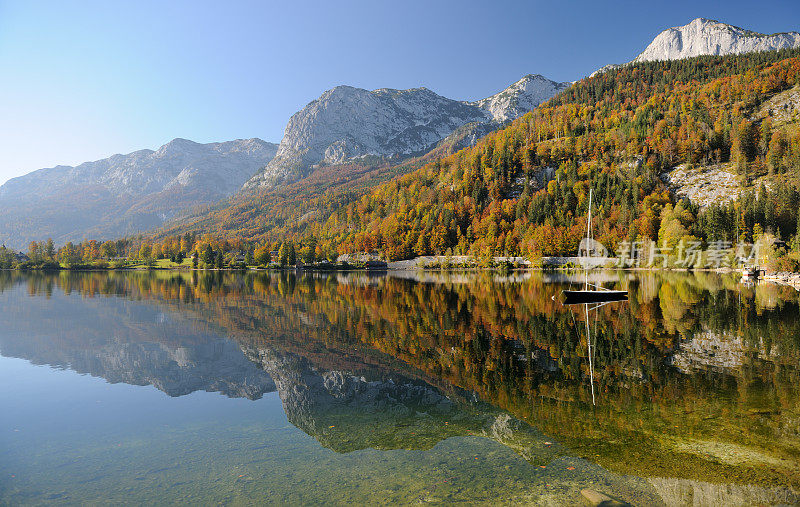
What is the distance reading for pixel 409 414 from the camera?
11.0 metres

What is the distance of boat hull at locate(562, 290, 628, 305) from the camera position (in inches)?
1308

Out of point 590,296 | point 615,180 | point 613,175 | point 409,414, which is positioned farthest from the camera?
point 613,175

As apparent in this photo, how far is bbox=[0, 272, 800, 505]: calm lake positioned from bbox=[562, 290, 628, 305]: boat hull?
32.7 ft

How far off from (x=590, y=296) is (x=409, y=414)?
28992 millimetres

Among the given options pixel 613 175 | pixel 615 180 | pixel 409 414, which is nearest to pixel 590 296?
pixel 409 414

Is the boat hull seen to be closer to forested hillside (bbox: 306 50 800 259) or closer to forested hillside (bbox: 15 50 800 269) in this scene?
forested hillside (bbox: 15 50 800 269)

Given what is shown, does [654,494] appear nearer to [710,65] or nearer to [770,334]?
[770,334]

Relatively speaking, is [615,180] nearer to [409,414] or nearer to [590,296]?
[590,296]

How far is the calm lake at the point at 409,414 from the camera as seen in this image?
7.29 meters

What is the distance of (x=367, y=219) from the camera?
19075 centimetres

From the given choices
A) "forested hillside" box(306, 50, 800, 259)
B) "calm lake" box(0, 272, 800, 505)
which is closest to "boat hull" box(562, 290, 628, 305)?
"calm lake" box(0, 272, 800, 505)

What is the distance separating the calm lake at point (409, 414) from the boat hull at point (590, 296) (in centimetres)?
997

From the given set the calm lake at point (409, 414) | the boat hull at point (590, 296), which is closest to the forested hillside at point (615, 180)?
the boat hull at point (590, 296)

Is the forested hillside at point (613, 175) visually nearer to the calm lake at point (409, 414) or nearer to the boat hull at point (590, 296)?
the boat hull at point (590, 296)
